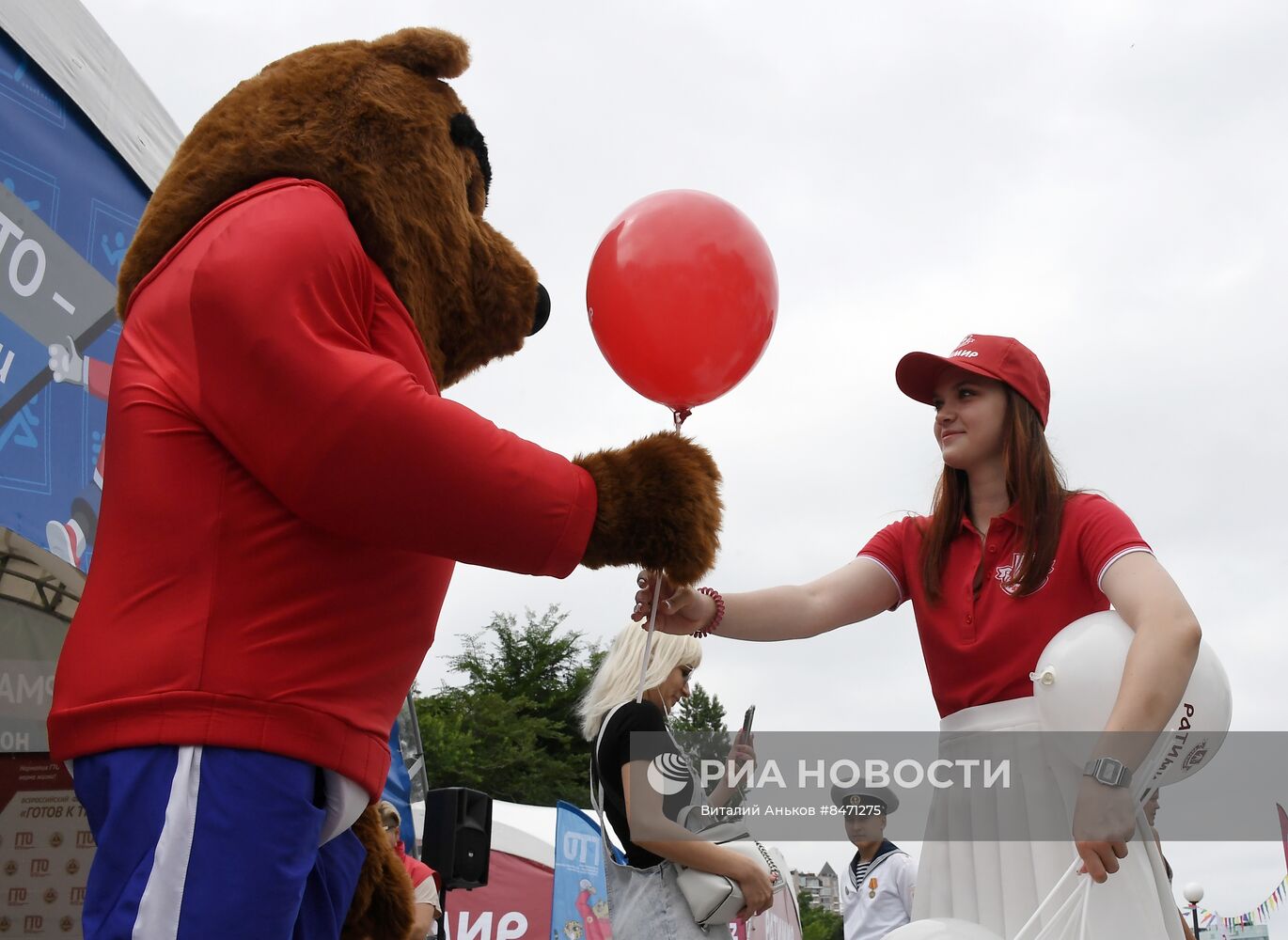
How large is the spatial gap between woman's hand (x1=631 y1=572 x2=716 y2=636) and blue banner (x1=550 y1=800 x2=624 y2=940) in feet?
13.6

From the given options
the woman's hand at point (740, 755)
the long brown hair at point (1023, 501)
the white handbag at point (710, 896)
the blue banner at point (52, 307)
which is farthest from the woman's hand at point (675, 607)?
the woman's hand at point (740, 755)

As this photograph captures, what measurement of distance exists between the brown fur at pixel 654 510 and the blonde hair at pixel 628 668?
2064 millimetres

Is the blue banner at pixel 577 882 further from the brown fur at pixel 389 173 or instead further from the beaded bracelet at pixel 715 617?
the brown fur at pixel 389 173

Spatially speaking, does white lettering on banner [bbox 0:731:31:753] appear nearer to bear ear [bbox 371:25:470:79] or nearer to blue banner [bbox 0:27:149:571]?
blue banner [bbox 0:27:149:571]

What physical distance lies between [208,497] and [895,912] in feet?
18.6

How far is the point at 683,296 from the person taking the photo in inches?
90.7

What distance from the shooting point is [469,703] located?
101ft

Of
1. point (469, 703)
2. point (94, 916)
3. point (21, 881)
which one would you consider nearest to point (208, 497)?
point (94, 916)

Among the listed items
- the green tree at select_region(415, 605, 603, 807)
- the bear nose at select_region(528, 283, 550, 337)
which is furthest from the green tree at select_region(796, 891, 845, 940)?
the bear nose at select_region(528, 283, 550, 337)

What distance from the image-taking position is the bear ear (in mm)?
2195

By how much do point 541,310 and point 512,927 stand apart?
24.1ft

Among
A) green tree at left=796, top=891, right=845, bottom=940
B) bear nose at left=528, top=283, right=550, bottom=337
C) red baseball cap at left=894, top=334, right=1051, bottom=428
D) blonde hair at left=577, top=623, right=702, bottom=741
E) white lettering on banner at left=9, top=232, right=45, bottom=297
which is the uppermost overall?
green tree at left=796, top=891, right=845, bottom=940

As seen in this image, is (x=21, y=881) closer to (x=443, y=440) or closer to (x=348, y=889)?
(x=348, y=889)

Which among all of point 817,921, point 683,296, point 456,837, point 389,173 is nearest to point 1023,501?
point 683,296
